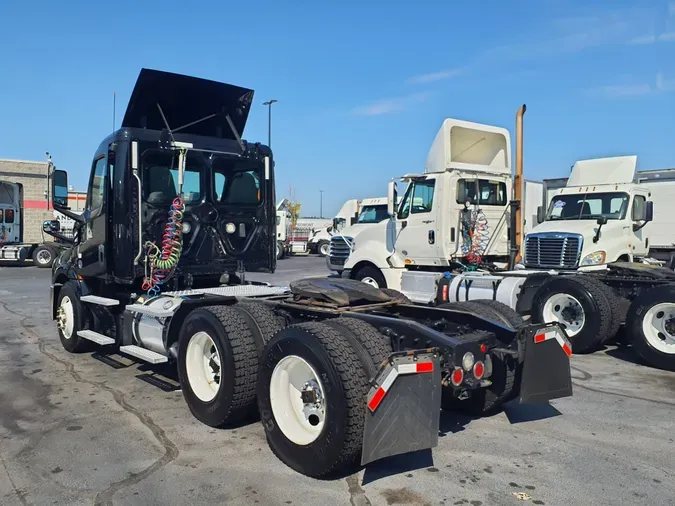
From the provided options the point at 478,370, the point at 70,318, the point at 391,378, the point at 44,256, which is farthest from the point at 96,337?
the point at 44,256

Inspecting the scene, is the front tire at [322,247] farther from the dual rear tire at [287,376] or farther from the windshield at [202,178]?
the dual rear tire at [287,376]

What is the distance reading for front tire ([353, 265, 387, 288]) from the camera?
11945 mm

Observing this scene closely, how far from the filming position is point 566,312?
27.5ft

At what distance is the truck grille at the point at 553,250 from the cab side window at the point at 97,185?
7.44 m

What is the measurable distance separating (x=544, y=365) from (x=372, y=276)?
25.1 feet

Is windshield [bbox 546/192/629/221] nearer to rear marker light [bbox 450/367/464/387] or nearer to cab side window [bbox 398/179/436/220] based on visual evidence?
cab side window [bbox 398/179/436/220]

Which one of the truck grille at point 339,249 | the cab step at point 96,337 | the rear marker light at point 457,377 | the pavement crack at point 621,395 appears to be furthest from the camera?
the truck grille at point 339,249

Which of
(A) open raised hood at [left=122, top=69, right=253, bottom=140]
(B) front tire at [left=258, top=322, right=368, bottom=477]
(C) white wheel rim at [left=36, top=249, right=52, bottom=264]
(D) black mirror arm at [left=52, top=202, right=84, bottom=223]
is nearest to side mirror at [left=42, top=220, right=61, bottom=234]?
(D) black mirror arm at [left=52, top=202, right=84, bottom=223]

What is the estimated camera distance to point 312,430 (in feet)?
13.7

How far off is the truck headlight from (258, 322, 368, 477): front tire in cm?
724

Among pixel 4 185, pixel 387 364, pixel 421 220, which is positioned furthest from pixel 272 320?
pixel 4 185

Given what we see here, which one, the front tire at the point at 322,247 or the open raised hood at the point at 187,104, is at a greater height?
the open raised hood at the point at 187,104

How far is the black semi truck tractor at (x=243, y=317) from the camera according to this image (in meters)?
3.76

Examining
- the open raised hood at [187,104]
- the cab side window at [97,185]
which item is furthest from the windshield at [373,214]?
the cab side window at [97,185]
